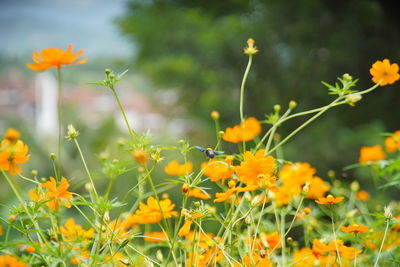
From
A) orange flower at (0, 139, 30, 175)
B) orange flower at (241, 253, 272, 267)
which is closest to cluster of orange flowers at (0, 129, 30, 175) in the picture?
orange flower at (0, 139, 30, 175)

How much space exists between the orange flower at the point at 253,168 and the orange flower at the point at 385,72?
20 centimetres

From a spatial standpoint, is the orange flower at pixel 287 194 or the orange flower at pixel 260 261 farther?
the orange flower at pixel 287 194

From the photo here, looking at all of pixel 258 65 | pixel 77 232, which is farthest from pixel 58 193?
pixel 258 65

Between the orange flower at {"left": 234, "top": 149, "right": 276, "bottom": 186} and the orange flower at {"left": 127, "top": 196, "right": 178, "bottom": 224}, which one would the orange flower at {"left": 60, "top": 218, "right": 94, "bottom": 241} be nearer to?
the orange flower at {"left": 127, "top": 196, "right": 178, "bottom": 224}

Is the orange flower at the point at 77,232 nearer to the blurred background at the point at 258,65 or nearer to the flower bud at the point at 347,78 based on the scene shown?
the flower bud at the point at 347,78

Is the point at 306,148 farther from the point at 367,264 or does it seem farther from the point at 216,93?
the point at 367,264

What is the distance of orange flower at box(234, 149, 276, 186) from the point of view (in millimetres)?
449

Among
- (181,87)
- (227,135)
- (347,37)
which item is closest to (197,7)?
(181,87)

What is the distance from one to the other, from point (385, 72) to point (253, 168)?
23cm

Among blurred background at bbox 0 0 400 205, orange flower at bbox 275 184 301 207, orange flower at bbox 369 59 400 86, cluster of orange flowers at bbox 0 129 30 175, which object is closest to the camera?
cluster of orange flowers at bbox 0 129 30 175

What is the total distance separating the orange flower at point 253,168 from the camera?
45cm

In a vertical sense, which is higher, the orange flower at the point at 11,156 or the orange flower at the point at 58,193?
the orange flower at the point at 11,156

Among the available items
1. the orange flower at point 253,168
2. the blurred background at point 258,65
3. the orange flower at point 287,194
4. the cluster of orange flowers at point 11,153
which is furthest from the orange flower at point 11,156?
the blurred background at point 258,65

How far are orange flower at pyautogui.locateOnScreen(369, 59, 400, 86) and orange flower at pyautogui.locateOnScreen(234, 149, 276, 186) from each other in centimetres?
20
